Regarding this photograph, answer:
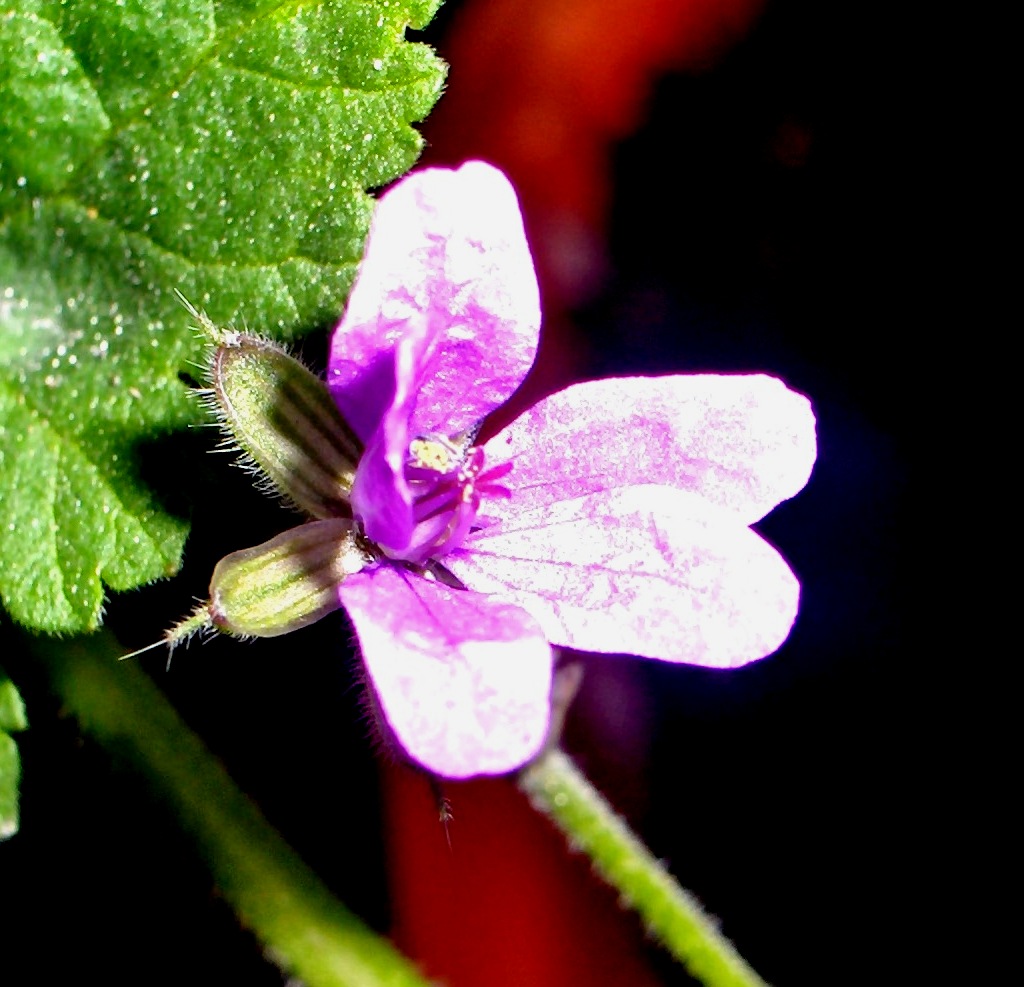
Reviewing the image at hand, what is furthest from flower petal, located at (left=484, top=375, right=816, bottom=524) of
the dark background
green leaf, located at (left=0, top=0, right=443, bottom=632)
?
the dark background

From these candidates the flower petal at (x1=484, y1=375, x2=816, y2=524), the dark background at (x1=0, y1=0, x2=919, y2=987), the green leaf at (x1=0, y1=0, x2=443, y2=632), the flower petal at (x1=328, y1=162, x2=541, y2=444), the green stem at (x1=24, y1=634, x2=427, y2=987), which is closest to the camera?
the flower petal at (x1=328, y1=162, x2=541, y2=444)

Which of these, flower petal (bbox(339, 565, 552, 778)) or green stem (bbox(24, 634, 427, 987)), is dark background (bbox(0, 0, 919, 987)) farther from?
flower petal (bbox(339, 565, 552, 778))

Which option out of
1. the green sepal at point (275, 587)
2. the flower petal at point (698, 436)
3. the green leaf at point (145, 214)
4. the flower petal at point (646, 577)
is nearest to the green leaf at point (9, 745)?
the green leaf at point (145, 214)

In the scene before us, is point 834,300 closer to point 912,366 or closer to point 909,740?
point 912,366

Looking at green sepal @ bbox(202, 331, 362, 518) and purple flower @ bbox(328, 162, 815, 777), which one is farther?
green sepal @ bbox(202, 331, 362, 518)

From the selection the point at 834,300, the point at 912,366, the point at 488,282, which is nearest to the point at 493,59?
the point at 834,300

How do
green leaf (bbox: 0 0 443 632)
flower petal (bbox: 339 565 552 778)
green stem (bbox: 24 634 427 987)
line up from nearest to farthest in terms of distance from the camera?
1. flower petal (bbox: 339 565 552 778)
2. green leaf (bbox: 0 0 443 632)
3. green stem (bbox: 24 634 427 987)

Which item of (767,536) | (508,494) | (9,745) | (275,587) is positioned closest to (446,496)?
(508,494)
